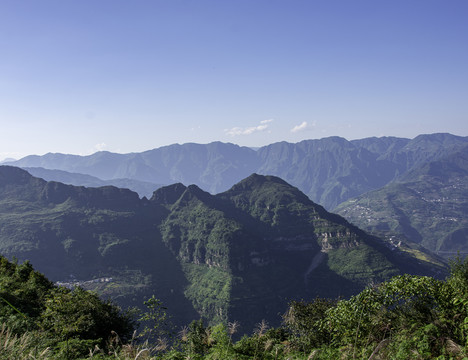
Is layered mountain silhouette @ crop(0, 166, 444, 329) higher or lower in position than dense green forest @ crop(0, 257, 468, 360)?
lower

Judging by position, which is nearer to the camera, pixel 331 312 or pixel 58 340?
pixel 58 340

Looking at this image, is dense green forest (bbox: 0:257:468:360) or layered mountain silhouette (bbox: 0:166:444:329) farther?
layered mountain silhouette (bbox: 0:166:444:329)

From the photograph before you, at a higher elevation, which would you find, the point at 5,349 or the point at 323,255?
the point at 5,349

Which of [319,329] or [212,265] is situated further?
[212,265]

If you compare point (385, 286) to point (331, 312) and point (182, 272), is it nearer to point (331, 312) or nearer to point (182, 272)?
point (331, 312)

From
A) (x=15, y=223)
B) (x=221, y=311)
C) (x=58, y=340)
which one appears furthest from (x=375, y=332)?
(x=15, y=223)

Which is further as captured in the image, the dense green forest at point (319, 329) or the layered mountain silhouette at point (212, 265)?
the layered mountain silhouette at point (212, 265)

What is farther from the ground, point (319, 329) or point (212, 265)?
point (319, 329)

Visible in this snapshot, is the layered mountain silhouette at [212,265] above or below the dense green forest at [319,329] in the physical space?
below
